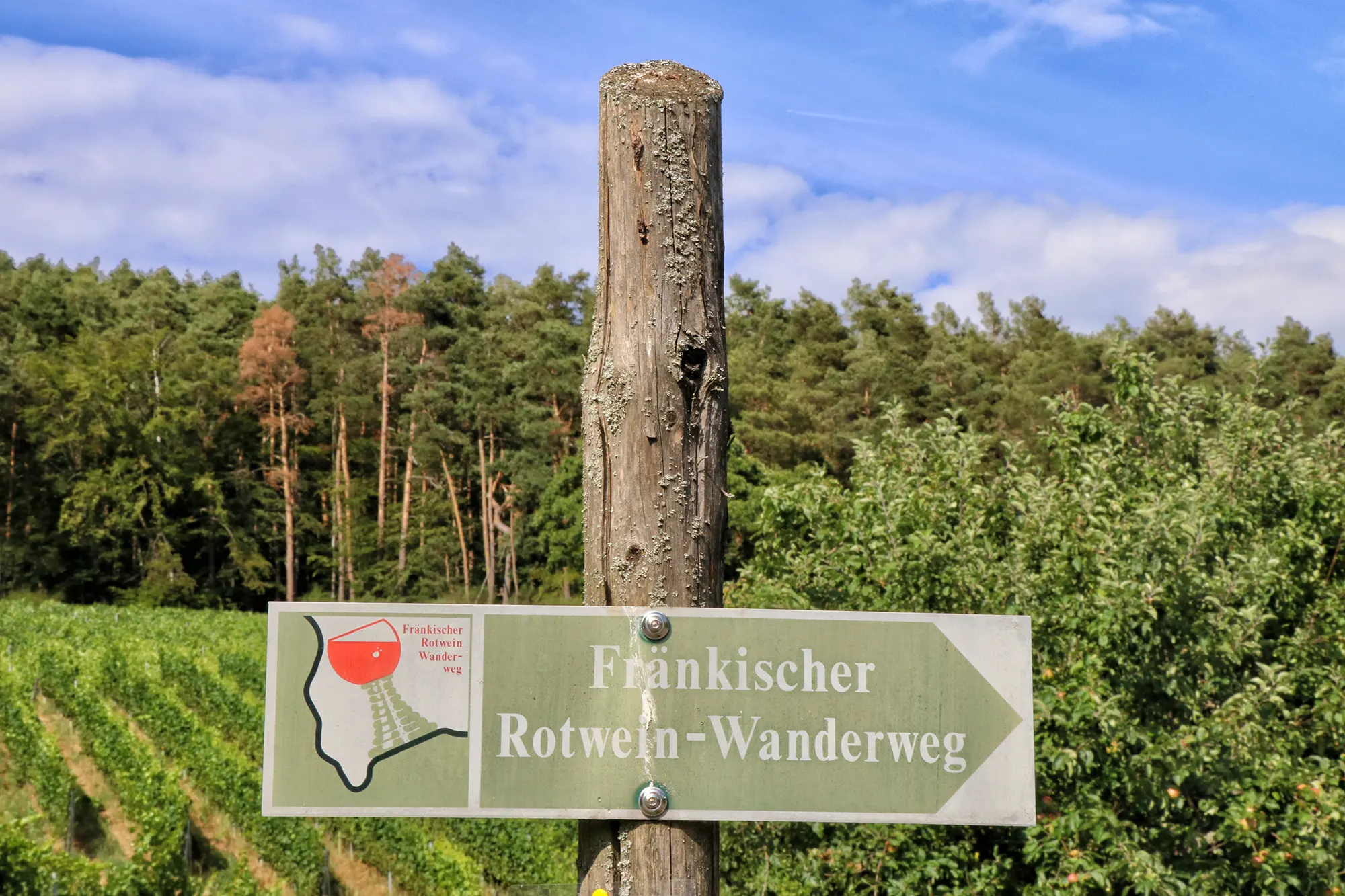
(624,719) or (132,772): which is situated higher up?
(624,719)

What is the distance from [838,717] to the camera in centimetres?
180

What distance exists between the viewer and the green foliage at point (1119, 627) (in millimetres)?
4543

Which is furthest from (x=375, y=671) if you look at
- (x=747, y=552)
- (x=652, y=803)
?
(x=747, y=552)

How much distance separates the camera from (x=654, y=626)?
1.77m

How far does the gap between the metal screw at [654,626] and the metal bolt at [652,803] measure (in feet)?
0.81

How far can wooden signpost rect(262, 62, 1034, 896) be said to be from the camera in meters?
1.75

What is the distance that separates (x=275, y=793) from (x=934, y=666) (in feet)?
3.66

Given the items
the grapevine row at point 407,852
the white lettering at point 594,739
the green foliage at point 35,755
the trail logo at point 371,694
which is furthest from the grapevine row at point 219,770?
the white lettering at point 594,739

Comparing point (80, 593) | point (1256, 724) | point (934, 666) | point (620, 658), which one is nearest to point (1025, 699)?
point (934, 666)

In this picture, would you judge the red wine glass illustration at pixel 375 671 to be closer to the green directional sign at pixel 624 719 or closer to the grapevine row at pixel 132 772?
the green directional sign at pixel 624 719

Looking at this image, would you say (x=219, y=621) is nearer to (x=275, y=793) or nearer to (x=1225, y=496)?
(x=1225, y=496)

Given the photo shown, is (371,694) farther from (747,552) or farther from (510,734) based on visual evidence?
(747,552)

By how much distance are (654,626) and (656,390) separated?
0.40m

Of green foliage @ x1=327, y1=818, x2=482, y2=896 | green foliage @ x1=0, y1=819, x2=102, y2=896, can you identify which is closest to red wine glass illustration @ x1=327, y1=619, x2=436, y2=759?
green foliage @ x1=0, y1=819, x2=102, y2=896
